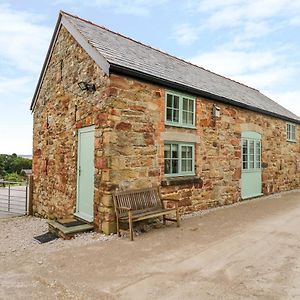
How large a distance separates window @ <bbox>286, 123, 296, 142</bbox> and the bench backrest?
400 inches

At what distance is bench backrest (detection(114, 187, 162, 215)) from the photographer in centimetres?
616

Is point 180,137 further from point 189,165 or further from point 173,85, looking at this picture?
point 173,85

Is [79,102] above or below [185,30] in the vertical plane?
below

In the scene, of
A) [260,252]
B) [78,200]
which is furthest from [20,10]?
[260,252]

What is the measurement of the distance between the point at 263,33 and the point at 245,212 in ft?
21.6

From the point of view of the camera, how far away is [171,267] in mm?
4152

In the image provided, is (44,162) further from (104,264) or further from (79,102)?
(104,264)

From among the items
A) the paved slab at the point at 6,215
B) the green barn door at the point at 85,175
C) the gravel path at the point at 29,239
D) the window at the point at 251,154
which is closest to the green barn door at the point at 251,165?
the window at the point at 251,154

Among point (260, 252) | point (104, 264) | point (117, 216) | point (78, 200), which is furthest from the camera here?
point (78, 200)

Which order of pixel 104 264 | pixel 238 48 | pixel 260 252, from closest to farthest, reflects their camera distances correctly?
1. pixel 104 264
2. pixel 260 252
3. pixel 238 48

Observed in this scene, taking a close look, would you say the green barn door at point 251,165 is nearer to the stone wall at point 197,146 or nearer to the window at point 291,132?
the stone wall at point 197,146

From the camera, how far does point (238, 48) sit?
1255 centimetres

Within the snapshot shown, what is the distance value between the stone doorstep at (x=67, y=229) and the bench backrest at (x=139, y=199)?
1057 mm

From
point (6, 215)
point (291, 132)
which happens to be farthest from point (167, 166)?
point (291, 132)
